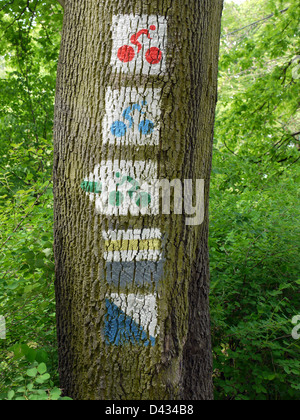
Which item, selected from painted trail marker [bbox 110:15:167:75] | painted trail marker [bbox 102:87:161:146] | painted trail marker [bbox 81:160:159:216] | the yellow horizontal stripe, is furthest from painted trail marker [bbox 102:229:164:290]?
painted trail marker [bbox 110:15:167:75]

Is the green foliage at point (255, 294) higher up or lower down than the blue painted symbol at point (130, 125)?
lower down

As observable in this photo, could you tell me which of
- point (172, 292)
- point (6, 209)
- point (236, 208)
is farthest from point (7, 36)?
point (172, 292)

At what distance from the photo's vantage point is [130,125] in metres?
2.00

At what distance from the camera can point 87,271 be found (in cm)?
205

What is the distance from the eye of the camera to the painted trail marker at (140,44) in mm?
1997

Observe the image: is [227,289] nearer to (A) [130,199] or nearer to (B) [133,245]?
(B) [133,245]

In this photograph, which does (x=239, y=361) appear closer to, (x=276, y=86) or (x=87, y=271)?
(x=87, y=271)

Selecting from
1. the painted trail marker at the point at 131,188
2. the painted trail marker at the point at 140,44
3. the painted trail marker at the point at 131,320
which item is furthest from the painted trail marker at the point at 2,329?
the painted trail marker at the point at 140,44

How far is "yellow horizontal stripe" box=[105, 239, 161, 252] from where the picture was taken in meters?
1.99

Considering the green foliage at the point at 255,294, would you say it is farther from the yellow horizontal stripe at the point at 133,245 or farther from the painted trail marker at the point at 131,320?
the yellow horizontal stripe at the point at 133,245

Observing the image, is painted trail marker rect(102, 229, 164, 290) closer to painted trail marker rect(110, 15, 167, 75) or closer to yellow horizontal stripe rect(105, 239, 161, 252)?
yellow horizontal stripe rect(105, 239, 161, 252)

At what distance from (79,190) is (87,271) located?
0.43 m

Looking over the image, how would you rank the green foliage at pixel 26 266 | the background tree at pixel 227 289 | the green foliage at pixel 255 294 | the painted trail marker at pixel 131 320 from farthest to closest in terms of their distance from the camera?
the green foliage at pixel 255 294
the background tree at pixel 227 289
the green foliage at pixel 26 266
the painted trail marker at pixel 131 320

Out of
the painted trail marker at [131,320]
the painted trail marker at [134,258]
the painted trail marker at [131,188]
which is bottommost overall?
the painted trail marker at [131,320]
